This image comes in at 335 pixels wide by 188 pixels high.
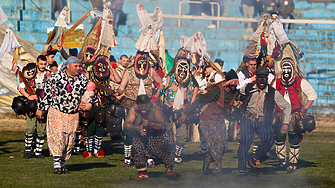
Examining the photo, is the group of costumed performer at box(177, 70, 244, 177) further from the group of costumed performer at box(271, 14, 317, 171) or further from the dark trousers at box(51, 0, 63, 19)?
the dark trousers at box(51, 0, 63, 19)

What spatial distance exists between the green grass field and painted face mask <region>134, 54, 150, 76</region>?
1.74m

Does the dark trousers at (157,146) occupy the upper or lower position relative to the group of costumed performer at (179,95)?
lower

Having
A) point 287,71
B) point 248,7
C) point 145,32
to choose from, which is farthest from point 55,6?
point 248,7

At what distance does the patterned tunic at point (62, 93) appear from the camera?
776cm

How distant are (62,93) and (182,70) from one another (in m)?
2.56

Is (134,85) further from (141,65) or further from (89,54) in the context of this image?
(89,54)

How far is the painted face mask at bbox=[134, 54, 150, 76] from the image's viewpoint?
29.4 feet

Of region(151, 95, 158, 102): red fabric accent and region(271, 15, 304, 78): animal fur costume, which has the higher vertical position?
region(271, 15, 304, 78): animal fur costume

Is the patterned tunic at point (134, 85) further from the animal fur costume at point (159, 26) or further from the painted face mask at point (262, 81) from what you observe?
the painted face mask at point (262, 81)

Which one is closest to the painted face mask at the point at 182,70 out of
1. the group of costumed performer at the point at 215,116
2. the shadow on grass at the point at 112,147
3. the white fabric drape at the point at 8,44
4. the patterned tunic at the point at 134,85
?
the patterned tunic at the point at 134,85

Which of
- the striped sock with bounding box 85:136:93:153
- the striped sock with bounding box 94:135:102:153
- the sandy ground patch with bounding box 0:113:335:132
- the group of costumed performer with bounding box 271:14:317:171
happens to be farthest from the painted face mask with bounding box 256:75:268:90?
the sandy ground patch with bounding box 0:113:335:132

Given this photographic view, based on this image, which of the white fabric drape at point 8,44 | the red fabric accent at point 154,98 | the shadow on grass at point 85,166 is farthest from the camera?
the white fabric drape at point 8,44

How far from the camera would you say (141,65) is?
8969 millimetres

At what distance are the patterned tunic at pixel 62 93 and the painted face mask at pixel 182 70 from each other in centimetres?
219
